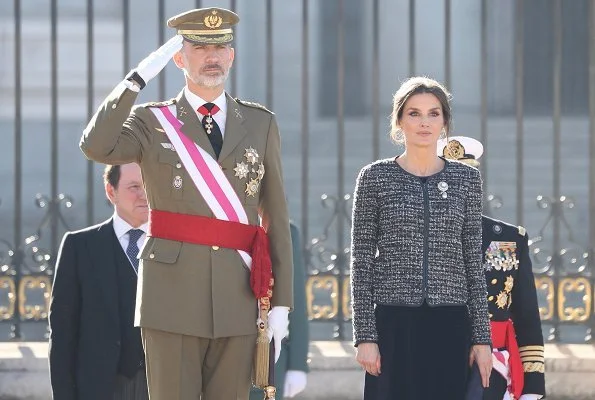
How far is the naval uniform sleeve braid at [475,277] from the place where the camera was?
4.54m

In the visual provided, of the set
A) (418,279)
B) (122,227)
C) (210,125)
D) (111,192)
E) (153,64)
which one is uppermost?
(153,64)

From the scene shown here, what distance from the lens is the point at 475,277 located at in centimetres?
454

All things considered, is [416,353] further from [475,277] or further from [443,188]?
[443,188]

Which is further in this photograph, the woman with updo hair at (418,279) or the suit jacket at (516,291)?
the suit jacket at (516,291)

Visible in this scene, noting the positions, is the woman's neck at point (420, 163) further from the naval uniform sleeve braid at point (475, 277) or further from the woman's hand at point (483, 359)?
the woman's hand at point (483, 359)

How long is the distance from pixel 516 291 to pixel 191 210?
3.75 ft

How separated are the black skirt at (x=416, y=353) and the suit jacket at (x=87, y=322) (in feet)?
2.52

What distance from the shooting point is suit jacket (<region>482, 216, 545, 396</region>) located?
4.90 metres

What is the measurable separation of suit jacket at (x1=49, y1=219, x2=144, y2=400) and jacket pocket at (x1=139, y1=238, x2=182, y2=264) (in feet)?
1.82

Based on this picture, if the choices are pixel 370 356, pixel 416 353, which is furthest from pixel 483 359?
pixel 370 356

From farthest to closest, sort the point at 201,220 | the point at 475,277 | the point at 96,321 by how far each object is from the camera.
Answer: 1. the point at 96,321
2. the point at 475,277
3. the point at 201,220

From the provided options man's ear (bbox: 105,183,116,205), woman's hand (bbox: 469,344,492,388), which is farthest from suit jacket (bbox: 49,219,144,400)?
woman's hand (bbox: 469,344,492,388)

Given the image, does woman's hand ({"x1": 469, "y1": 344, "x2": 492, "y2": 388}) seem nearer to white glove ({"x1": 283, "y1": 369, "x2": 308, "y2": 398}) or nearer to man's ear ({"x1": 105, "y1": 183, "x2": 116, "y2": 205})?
white glove ({"x1": 283, "y1": 369, "x2": 308, "y2": 398})

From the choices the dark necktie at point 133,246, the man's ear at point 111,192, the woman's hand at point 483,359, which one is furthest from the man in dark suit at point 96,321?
the woman's hand at point 483,359
